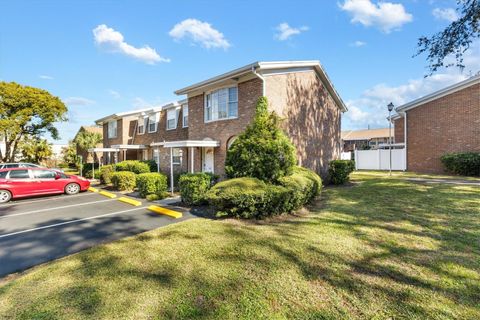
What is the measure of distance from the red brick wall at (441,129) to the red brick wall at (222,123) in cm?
1499

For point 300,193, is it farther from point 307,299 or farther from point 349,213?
point 307,299

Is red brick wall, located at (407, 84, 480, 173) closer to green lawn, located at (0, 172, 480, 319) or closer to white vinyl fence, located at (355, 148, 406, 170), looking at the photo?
white vinyl fence, located at (355, 148, 406, 170)

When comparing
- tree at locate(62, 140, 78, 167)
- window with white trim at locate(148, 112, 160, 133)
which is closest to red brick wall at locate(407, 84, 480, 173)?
window with white trim at locate(148, 112, 160, 133)

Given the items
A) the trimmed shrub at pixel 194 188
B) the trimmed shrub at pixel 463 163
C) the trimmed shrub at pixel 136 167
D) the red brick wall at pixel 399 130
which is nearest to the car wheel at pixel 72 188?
the trimmed shrub at pixel 136 167

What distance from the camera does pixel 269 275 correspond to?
13.3 feet

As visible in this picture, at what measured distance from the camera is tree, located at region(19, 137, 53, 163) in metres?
27.5

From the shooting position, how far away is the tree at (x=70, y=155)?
3278cm

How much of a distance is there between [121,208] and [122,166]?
9.22m

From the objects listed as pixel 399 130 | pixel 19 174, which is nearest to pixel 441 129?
pixel 399 130

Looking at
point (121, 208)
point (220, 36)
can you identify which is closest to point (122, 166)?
point (121, 208)

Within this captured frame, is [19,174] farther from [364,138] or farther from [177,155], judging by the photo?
[364,138]

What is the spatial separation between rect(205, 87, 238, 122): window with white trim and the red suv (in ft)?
29.1

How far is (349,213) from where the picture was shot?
7.89 meters

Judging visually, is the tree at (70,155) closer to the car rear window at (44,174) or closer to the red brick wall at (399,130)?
the car rear window at (44,174)
